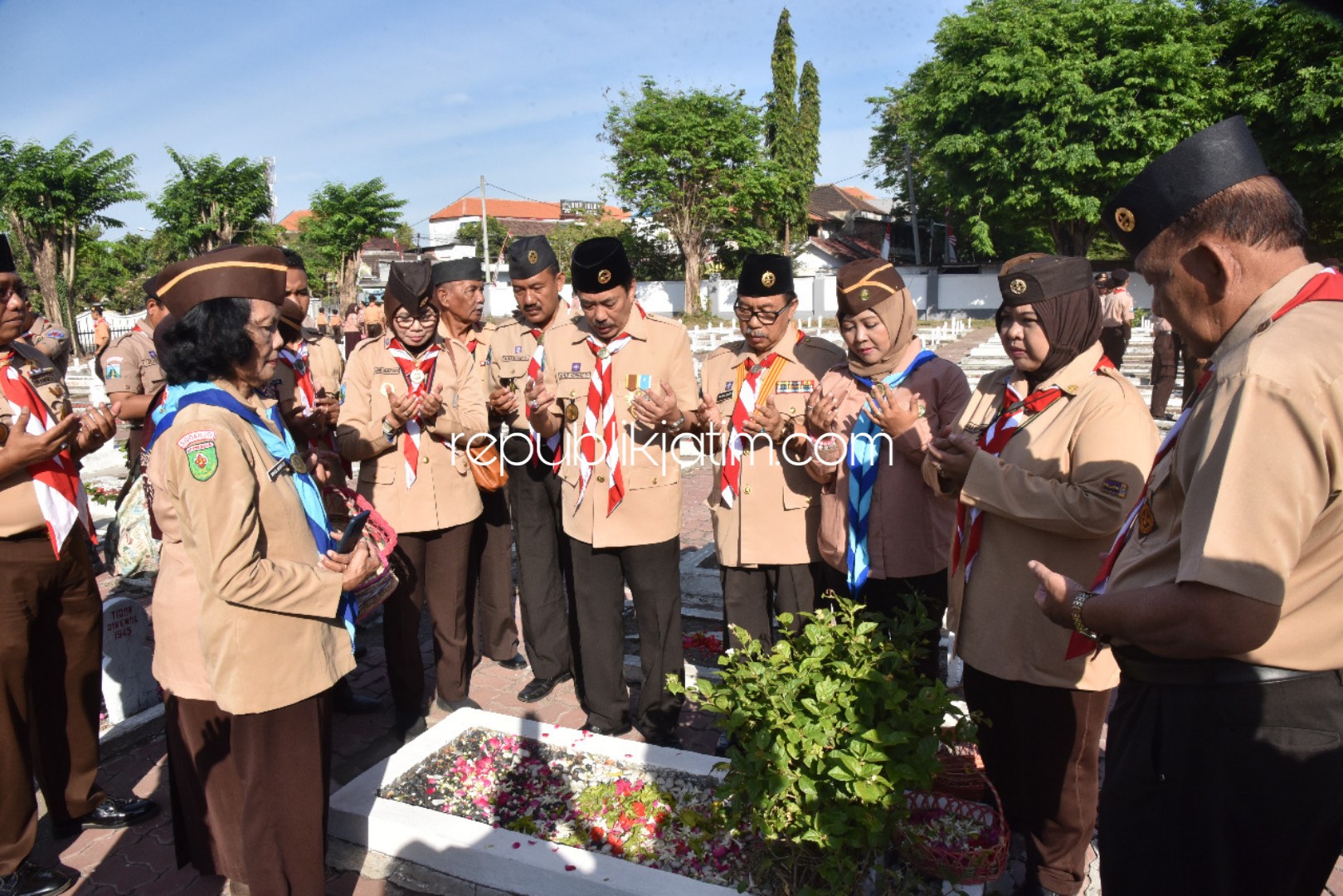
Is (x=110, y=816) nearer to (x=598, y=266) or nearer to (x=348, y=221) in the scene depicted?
(x=598, y=266)

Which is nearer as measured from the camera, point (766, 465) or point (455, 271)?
point (766, 465)

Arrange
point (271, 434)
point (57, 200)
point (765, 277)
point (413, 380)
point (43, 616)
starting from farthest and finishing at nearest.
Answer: point (57, 200), point (413, 380), point (765, 277), point (43, 616), point (271, 434)

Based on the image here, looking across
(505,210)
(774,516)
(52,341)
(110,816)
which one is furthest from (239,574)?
(505,210)

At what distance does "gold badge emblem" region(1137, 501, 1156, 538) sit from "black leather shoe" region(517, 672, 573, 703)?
12.5ft

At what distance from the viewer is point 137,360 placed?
6.30 m

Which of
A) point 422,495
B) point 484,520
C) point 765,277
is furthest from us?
point 484,520

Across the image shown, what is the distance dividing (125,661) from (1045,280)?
496cm

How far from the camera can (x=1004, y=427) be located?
3027mm

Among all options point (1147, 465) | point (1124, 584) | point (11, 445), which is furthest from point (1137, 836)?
point (11, 445)

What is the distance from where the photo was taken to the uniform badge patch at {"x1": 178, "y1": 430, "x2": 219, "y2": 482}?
2.39 meters

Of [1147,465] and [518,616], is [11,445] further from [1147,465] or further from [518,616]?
[1147,465]

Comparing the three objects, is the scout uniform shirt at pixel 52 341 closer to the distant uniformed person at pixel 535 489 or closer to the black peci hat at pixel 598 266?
the distant uniformed person at pixel 535 489

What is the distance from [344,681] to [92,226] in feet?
124

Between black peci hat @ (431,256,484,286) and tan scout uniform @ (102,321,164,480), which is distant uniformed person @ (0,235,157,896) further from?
tan scout uniform @ (102,321,164,480)
